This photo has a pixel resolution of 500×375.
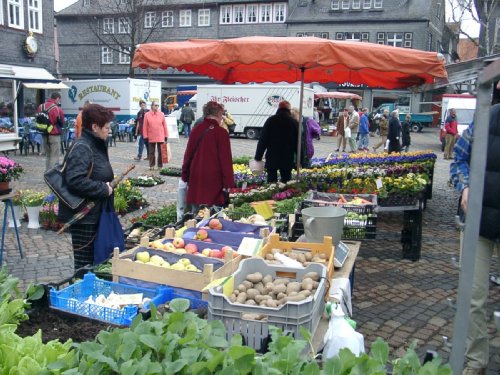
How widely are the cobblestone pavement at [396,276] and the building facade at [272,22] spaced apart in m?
34.7

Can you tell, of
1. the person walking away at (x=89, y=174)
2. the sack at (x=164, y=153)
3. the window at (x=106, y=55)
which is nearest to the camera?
the person walking away at (x=89, y=174)

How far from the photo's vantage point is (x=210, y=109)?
6164mm

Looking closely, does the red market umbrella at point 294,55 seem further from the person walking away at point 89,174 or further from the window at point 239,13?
the window at point 239,13

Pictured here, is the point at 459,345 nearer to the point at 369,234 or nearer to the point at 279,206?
the point at 369,234

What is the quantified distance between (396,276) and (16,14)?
2368 centimetres

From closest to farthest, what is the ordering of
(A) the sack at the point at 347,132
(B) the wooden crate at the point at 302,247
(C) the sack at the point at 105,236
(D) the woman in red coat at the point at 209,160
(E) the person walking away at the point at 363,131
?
(B) the wooden crate at the point at 302,247, (C) the sack at the point at 105,236, (D) the woman in red coat at the point at 209,160, (A) the sack at the point at 347,132, (E) the person walking away at the point at 363,131

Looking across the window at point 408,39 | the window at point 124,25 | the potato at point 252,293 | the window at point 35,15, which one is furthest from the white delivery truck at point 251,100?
the potato at point 252,293

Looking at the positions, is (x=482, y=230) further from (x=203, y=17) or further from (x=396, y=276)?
(x=203, y=17)

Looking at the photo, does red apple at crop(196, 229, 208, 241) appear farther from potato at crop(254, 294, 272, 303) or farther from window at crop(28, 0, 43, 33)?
window at crop(28, 0, 43, 33)

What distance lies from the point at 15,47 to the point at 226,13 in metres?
23.1

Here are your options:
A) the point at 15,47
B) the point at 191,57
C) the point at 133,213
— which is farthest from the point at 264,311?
the point at 15,47

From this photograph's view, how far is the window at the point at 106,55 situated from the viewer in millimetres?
46500

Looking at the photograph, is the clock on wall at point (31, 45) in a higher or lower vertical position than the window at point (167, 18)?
lower

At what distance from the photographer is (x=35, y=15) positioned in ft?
83.4
